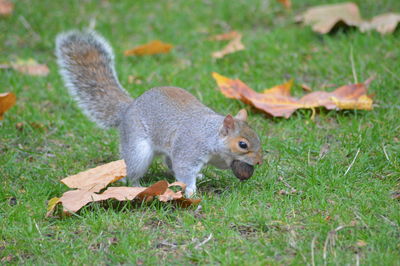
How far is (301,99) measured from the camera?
450 centimetres

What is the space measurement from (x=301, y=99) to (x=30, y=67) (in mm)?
2639

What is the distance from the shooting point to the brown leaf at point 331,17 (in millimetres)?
5746

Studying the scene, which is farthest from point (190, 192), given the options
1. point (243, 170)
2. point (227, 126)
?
Result: point (227, 126)

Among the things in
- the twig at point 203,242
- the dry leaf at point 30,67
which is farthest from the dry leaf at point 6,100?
the twig at point 203,242

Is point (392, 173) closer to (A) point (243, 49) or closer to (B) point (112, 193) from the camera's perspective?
(B) point (112, 193)

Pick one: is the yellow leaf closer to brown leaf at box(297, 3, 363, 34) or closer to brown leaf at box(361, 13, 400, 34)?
brown leaf at box(297, 3, 363, 34)

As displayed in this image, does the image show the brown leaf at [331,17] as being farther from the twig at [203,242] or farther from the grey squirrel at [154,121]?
the twig at [203,242]

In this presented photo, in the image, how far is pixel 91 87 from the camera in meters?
4.33

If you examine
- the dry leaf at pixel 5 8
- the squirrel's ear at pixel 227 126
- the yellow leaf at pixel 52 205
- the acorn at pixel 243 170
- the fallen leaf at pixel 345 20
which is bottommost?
the acorn at pixel 243 170

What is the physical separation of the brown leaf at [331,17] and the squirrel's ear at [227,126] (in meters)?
2.61

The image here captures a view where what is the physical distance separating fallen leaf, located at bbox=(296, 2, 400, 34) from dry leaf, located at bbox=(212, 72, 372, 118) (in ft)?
4.19

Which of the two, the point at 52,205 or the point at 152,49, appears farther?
the point at 152,49

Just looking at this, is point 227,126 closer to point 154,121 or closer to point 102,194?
point 154,121

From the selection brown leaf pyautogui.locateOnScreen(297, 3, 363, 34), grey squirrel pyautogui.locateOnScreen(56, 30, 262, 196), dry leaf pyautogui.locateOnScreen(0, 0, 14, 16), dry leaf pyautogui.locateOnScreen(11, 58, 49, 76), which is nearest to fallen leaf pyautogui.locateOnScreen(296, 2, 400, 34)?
brown leaf pyautogui.locateOnScreen(297, 3, 363, 34)
